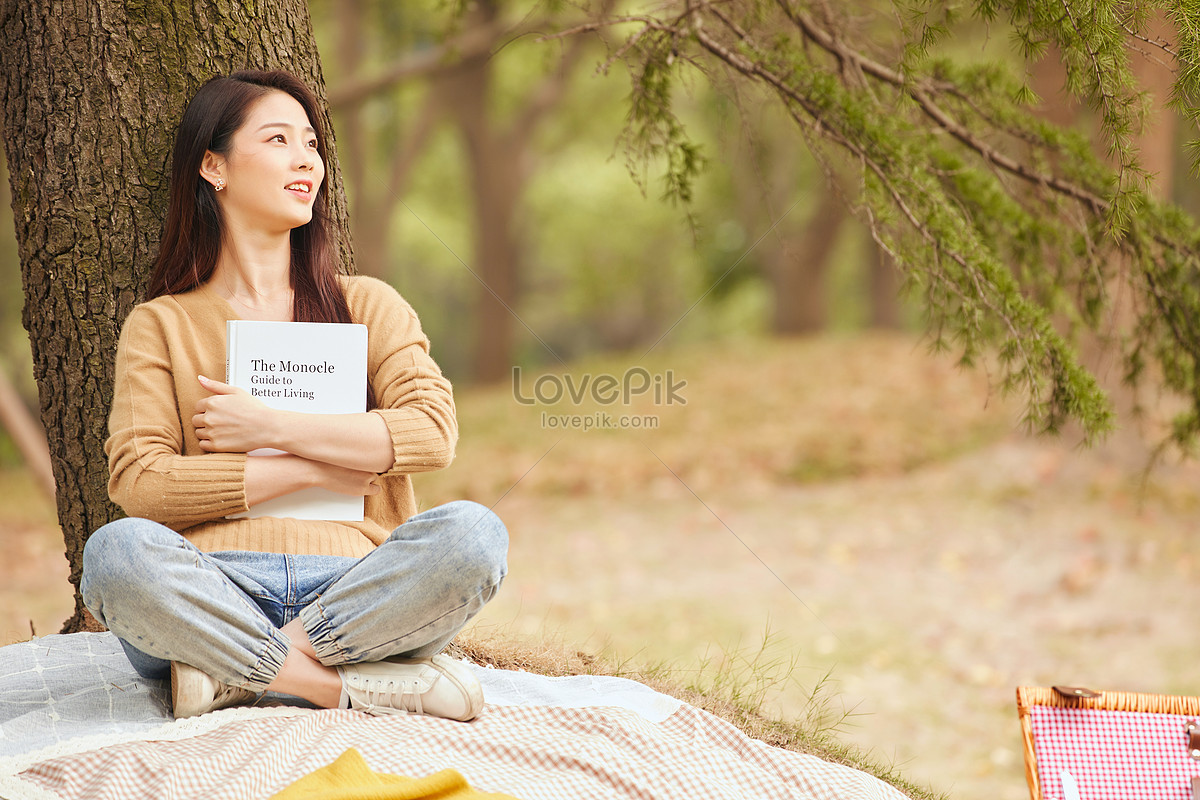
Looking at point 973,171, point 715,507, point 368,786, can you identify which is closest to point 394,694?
point 368,786

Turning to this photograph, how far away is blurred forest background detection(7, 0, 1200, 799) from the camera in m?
3.75

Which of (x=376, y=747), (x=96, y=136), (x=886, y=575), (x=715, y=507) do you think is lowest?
(x=886, y=575)

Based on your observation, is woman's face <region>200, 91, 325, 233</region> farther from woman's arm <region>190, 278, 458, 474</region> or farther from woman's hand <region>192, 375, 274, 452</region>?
woman's hand <region>192, 375, 274, 452</region>

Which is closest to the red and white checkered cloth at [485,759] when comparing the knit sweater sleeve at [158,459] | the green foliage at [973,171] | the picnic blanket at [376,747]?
the picnic blanket at [376,747]

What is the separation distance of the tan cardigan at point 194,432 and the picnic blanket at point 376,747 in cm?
34

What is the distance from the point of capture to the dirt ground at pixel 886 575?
380 centimetres

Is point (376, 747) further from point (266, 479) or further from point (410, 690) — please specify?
point (266, 479)

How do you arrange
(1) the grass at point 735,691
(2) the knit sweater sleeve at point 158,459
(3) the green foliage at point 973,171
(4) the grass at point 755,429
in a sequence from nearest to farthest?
(2) the knit sweater sleeve at point 158,459 < (1) the grass at point 735,691 < (3) the green foliage at point 973,171 < (4) the grass at point 755,429

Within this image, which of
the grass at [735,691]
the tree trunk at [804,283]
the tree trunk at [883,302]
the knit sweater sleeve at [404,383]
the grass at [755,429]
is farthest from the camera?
the tree trunk at [883,302]

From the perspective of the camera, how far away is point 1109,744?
194 cm

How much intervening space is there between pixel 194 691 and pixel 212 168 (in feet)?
3.37

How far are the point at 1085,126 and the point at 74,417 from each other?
225 inches

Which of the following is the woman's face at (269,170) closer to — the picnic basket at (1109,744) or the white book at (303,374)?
the white book at (303,374)

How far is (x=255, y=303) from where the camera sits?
200 centimetres
